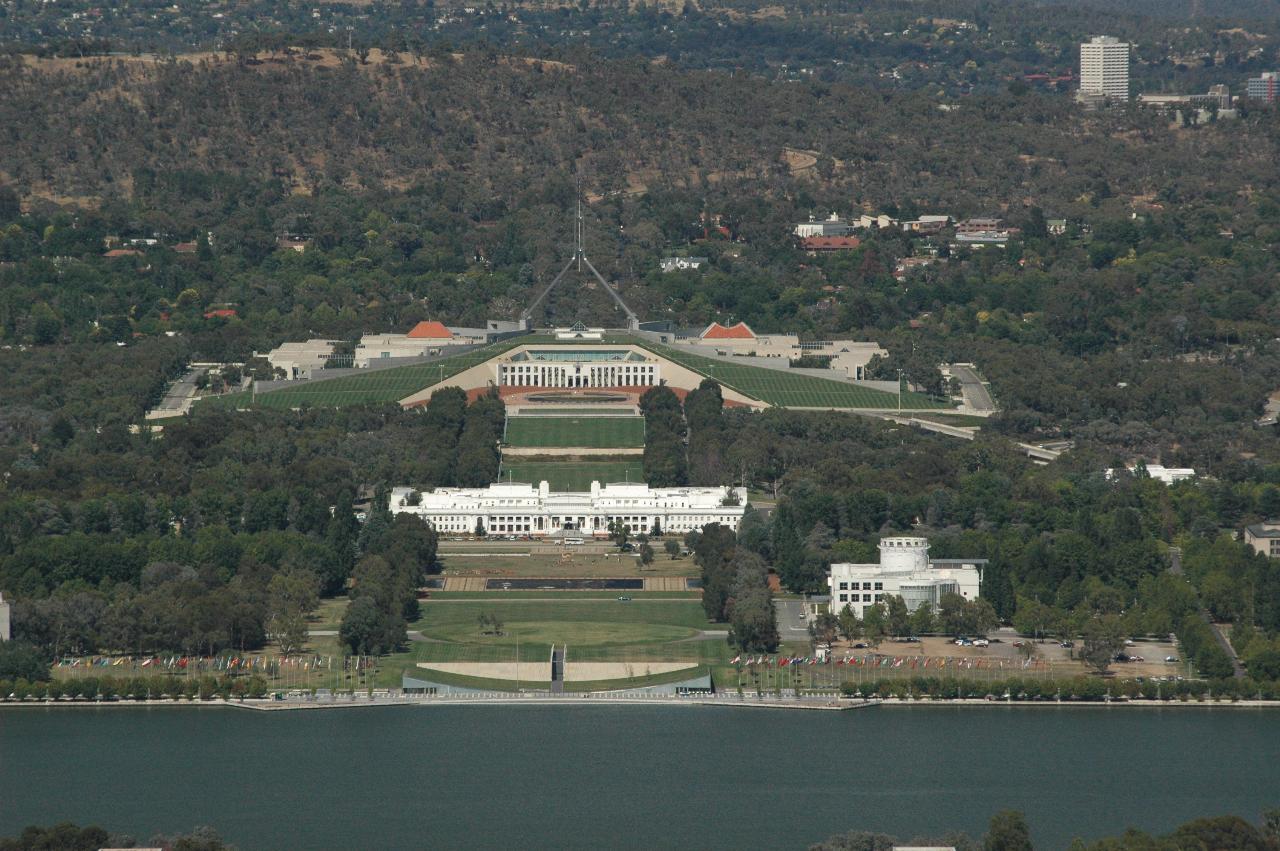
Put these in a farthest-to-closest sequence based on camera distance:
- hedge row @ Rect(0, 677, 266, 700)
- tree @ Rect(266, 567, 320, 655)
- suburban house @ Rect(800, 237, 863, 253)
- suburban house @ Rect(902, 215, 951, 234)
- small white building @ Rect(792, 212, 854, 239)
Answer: suburban house @ Rect(902, 215, 951, 234)
small white building @ Rect(792, 212, 854, 239)
suburban house @ Rect(800, 237, 863, 253)
tree @ Rect(266, 567, 320, 655)
hedge row @ Rect(0, 677, 266, 700)

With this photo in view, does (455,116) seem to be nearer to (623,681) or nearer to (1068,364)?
(1068,364)

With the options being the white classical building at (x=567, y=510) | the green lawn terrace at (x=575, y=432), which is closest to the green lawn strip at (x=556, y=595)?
the white classical building at (x=567, y=510)

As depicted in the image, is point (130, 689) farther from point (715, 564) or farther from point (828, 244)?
point (828, 244)

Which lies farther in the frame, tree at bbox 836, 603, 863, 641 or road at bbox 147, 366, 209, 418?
road at bbox 147, 366, 209, 418

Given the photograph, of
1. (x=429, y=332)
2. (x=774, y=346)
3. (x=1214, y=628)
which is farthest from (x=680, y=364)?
(x=1214, y=628)

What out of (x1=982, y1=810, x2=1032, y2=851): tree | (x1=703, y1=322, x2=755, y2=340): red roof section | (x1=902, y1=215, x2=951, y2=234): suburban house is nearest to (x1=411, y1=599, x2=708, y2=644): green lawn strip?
(x1=982, y1=810, x2=1032, y2=851): tree

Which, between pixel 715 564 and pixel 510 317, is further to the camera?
pixel 510 317

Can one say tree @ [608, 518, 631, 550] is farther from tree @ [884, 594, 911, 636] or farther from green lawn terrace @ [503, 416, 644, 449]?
tree @ [884, 594, 911, 636]
